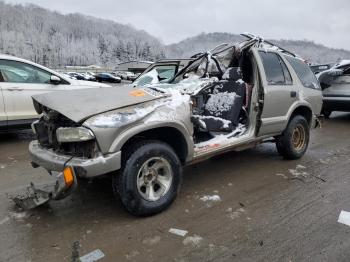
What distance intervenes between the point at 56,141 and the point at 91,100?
0.56 m

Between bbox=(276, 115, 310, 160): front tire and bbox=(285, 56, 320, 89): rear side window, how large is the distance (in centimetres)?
62

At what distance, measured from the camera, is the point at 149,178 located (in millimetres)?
3680

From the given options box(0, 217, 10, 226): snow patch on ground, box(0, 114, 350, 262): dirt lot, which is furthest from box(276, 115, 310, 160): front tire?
box(0, 217, 10, 226): snow patch on ground

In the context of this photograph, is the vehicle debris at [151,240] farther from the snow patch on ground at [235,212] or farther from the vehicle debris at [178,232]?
the snow patch on ground at [235,212]

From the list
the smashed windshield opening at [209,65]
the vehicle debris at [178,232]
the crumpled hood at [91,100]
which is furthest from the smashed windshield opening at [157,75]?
the vehicle debris at [178,232]

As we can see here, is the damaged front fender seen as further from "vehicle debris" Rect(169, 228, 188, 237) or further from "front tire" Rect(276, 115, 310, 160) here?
"front tire" Rect(276, 115, 310, 160)

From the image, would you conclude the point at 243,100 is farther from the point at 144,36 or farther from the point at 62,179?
the point at 144,36

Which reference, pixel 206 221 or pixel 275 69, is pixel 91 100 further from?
pixel 275 69

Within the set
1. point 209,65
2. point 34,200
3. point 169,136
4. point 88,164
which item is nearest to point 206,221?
point 169,136

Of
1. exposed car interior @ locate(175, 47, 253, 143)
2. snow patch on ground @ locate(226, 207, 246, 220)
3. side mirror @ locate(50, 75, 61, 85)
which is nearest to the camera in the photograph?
snow patch on ground @ locate(226, 207, 246, 220)

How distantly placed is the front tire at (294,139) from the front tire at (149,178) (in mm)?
2488

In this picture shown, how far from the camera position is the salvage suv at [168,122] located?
3309 millimetres

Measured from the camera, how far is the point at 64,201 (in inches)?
161

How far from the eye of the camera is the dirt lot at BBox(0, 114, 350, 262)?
3.07 meters
